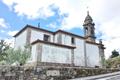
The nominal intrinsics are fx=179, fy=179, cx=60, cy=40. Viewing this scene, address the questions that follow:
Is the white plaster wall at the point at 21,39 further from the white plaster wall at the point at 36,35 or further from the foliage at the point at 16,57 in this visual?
the foliage at the point at 16,57

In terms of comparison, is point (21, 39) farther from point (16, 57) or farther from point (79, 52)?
point (79, 52)

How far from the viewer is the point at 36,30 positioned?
89.6 ft

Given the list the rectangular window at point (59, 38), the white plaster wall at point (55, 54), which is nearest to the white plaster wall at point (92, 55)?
the rectangular window at point (59, 38)

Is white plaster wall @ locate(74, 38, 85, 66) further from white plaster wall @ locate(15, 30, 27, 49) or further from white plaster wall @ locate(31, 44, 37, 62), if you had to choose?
white plaster wall @ locate(15, 30, 27, 49)

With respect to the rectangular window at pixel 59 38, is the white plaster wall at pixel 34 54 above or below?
below

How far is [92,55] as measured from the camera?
3222 centimetres

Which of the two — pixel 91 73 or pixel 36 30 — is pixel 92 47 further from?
pixel 91 73

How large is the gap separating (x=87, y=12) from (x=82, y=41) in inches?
535

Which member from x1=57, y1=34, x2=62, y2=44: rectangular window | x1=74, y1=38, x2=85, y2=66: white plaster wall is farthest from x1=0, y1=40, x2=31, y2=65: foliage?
x1=74, y1=38, x2=85, y2=66: white plaster wall

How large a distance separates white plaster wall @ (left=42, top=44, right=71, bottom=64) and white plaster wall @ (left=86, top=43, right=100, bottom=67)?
7413 millimetres

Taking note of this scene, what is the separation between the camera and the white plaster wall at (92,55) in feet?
103

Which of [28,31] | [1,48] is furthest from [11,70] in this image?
[28,31]

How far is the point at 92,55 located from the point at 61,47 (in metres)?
9.91

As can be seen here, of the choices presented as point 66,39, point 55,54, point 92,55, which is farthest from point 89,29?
point 55,54
